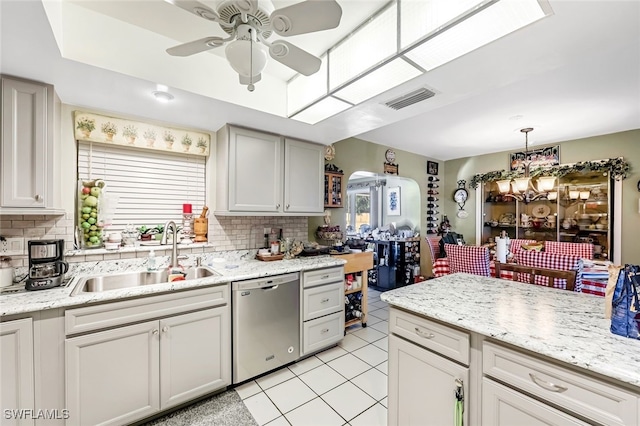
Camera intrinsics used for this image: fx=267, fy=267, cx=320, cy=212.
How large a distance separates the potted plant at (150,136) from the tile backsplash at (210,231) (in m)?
0.85

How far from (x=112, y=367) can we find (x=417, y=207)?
503 cm

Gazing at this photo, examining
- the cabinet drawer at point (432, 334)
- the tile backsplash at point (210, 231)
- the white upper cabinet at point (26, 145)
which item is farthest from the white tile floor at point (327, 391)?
the white upper cabinet at point (26, 145)

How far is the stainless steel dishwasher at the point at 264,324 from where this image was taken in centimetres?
212

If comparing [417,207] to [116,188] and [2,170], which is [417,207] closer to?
[116,188]

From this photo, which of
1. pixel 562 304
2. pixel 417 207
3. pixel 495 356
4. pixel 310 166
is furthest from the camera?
pixel 417 207

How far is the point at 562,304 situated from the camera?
1390 mm

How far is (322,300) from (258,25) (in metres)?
2.27

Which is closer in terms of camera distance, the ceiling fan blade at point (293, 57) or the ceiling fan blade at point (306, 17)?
the ceiling fan blade at point (306, 17)

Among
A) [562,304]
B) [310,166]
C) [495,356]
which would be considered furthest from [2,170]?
[562,304]

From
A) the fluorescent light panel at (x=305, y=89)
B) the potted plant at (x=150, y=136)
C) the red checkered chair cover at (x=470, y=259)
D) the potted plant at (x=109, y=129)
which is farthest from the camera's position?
the red checkered chair cover at (x=470, y=259)

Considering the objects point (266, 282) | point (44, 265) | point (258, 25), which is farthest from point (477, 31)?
point (44, 265)

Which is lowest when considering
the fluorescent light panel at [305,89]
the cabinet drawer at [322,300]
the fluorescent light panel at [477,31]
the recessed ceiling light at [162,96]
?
the cabinet drawer at [322,300]

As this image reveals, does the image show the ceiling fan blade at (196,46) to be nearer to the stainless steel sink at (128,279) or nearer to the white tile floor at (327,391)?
the stainless steel sink at (128,279)

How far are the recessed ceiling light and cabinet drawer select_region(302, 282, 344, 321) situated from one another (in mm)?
1955
